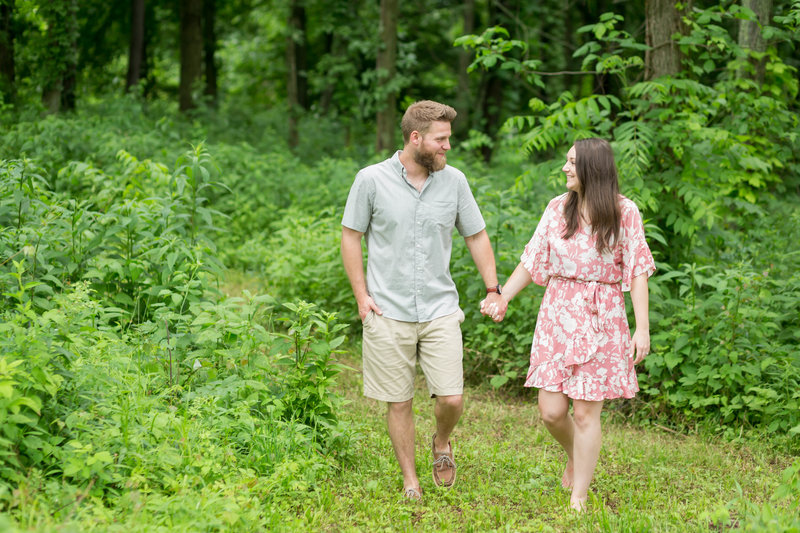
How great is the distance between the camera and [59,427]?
13.0 feet

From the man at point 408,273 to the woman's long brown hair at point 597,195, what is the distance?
75 cm

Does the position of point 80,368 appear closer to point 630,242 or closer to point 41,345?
point 41,345

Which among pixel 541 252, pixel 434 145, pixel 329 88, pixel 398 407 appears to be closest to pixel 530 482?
pixel 398 407

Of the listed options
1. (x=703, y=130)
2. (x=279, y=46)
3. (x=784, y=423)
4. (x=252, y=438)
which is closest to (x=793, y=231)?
(x=703, y=130)

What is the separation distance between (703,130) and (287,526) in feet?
16.8

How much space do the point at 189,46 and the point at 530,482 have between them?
16680 millimetres

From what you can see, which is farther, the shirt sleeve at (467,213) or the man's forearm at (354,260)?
the shirt sleeve at (467,213)

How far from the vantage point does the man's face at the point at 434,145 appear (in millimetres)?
4621

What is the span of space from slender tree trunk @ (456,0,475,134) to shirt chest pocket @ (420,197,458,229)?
604 inches

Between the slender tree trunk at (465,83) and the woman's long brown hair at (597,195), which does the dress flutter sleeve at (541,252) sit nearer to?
the woman's long brown hair at (597,195)

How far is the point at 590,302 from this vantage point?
4.55m

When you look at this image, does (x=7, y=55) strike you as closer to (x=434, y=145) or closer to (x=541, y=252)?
(x=434, y=145)

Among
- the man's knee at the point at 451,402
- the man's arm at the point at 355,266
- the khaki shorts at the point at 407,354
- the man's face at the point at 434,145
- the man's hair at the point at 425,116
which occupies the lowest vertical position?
the man's knee at the point at 451,402

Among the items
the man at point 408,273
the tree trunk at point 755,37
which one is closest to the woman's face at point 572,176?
the man at point 408,273
